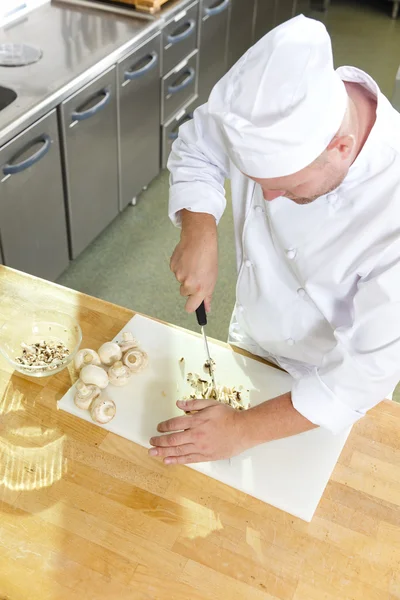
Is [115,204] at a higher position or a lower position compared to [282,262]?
lower

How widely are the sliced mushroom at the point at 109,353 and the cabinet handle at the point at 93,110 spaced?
3.71ft

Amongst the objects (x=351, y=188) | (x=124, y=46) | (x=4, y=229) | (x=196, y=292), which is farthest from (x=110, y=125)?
(x=351, y=188)

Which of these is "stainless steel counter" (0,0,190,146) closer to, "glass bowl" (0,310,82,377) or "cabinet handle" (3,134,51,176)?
"cabinet handle" (3,134,51,176)

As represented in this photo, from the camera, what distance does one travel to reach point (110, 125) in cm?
229

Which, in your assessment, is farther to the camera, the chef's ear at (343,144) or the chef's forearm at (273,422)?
the chef's forearm at (273,422)

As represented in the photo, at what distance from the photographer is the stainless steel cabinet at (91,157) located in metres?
A: 2.04

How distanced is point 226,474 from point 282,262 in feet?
1.28

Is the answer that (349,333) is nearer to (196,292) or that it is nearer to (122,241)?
(196,292)

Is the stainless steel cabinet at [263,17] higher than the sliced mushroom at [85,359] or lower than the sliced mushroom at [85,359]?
lower

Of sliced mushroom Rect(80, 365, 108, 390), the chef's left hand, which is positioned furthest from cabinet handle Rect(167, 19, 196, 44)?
the chef's left hand

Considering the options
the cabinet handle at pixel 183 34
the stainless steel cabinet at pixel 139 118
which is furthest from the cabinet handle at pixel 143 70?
the cabinet handle at pixel 183 34

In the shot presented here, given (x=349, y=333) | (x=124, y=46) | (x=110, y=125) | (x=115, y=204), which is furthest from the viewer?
(x=115, y=204)

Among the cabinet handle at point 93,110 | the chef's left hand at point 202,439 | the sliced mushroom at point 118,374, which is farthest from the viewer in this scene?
the cabinet handle at point 93,110

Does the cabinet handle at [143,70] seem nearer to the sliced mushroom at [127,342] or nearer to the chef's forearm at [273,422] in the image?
the sliced mushroom at [127,342]
